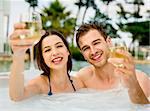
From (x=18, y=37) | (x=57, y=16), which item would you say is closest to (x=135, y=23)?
(x=57, y=16)

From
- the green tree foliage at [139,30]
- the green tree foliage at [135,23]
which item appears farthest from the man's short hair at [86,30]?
the green tree foliage at [139,30]

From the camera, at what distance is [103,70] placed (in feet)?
8.00

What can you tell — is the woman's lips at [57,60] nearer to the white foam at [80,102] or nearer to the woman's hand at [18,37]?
the white foam at [80,102]

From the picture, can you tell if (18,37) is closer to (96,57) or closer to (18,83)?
(18,83)

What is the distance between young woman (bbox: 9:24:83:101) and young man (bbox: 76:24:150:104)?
119 millimetres

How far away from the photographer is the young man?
5.44 ft

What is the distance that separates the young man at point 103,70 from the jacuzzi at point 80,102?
0.06 meters

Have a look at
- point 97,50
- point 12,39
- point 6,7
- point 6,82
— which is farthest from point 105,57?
point 6,7

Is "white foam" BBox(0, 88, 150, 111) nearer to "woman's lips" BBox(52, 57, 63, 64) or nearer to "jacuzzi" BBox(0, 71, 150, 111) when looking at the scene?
"jacuzzi" BBox(0, 71, 150, 111)

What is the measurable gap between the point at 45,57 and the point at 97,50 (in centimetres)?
34

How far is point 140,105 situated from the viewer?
1864 mm

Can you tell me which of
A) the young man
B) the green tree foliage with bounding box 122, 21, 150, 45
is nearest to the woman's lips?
the young man

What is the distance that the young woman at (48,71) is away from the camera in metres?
1.83

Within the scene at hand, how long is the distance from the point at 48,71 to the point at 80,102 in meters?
0.30
